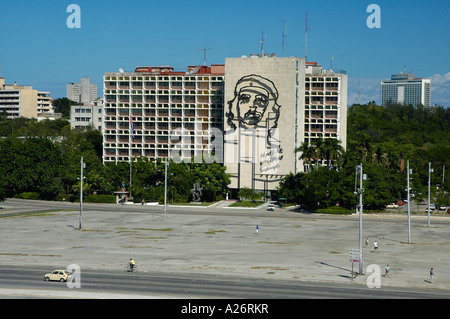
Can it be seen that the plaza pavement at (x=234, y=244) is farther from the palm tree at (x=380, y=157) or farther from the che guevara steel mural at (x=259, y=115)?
the palm tree at (x=380, y=157)

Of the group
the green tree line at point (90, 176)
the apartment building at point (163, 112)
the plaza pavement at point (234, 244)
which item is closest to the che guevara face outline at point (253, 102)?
the apartment building at point (163, 112)

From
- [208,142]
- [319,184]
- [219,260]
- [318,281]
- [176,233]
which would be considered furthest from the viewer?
[208,142]

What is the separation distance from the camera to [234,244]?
267 ft

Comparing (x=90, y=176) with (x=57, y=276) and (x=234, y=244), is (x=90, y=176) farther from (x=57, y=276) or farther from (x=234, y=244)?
(x=57, y=276)

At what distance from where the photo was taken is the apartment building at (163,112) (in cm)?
16512

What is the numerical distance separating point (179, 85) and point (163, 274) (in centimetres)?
11352

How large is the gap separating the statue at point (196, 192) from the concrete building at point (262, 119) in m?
13.8

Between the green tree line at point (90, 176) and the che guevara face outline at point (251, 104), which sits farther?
the che guevara face outline at point (251, 104)

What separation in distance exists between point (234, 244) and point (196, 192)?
62.5 m

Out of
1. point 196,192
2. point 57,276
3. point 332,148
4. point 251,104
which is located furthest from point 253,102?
point 57,276

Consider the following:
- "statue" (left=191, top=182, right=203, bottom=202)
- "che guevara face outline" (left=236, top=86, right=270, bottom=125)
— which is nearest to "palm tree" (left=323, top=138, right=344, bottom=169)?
"che guevara face outline" (left=236, top=86, right=270, bottom=125)
